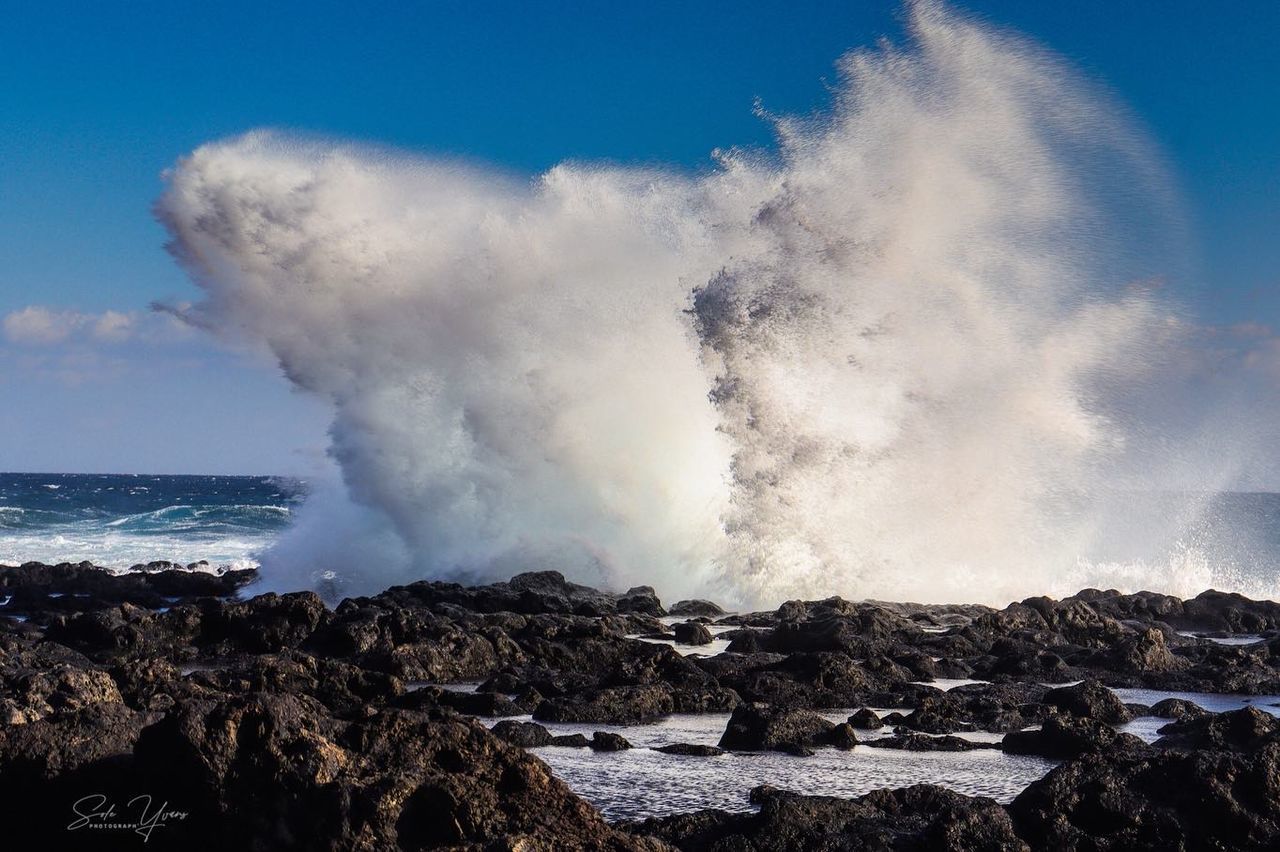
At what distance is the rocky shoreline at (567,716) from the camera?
708 cm

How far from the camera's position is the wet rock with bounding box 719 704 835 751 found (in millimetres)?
12078

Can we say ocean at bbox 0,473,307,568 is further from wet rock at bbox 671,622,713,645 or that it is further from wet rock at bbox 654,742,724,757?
wet rock at bbox 654,742,724,757

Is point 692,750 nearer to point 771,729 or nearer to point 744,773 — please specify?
point 771,729

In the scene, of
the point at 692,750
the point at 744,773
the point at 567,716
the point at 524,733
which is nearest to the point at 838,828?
the point at 744,773

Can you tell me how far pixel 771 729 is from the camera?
1216 cm

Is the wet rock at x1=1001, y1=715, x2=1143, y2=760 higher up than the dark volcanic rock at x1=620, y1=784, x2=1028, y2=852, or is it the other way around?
the wet rock at x1=1001, y1=715, x2=1143, y2=760

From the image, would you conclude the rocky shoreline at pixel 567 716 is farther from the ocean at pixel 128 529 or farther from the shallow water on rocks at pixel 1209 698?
the ocean at pixel 128 529

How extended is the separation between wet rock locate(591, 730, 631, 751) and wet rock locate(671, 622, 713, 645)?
9.22 metres

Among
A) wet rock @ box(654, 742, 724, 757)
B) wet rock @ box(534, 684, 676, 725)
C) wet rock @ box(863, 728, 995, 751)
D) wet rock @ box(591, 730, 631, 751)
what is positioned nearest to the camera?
wet rock @ box(654, 742, 724, 757)

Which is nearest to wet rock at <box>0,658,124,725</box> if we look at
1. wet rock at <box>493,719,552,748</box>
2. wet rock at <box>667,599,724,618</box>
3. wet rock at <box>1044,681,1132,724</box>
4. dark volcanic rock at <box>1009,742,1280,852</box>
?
wet rock at <box>493,719,552,748</box>

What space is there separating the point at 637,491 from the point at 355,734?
85.7ft

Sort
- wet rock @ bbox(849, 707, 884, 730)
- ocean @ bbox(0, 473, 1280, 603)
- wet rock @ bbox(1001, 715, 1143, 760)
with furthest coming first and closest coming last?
ocean @ bbox(0, 473, 1280, 603), wet rock @ bbox(849, 707, 884, 730), wet rock @ bbox(1001, 715, 1143, 760)
